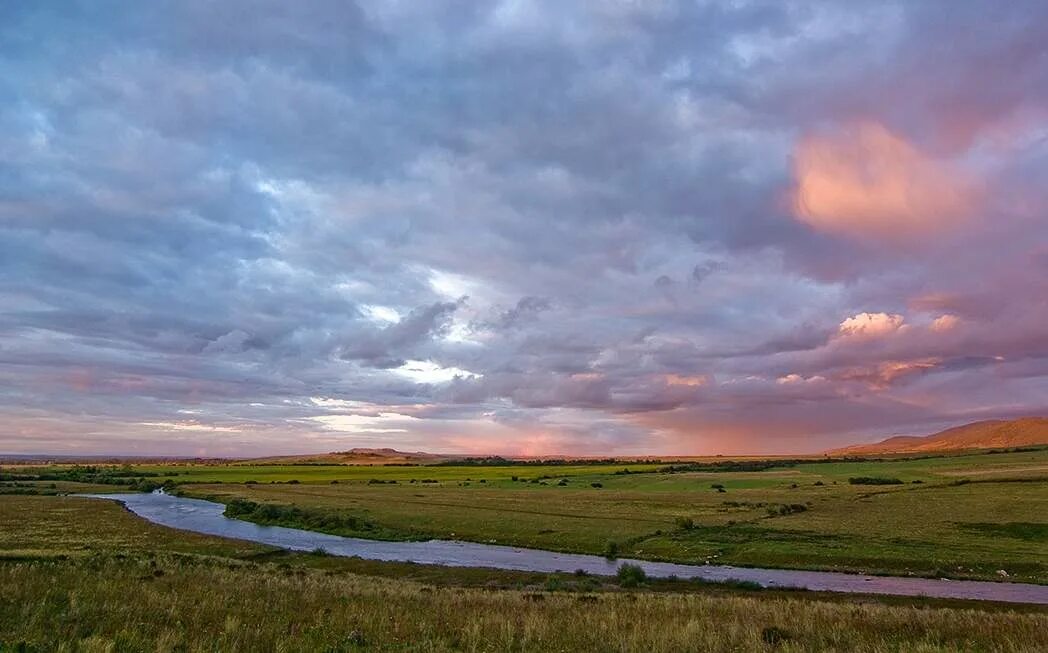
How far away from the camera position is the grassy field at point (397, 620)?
14.0 m

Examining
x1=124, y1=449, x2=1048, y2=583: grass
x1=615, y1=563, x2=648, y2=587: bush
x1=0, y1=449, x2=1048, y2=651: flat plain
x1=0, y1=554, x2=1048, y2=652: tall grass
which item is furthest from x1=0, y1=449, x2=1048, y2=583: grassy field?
x1=0, y1=554, x2=1048, y2=652: tall grass

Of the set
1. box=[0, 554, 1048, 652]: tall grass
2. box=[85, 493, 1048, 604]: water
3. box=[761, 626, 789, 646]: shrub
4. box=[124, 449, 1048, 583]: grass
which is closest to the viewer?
box=[0, 554, 1048, 652]: tall grass

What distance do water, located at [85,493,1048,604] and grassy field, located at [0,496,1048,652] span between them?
6.27 metres

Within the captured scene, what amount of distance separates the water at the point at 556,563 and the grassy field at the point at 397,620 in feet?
20.6

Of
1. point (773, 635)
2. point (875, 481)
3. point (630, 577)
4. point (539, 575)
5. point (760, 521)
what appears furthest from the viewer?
point (875, 481)

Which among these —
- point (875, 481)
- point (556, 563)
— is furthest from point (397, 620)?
point (875, 481)

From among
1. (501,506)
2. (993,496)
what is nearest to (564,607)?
(501,506)

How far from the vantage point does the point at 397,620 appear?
17.7 m

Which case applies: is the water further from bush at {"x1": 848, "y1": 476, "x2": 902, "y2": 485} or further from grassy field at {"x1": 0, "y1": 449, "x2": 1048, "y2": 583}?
bush at {"x1": 848, "y1": 476, "x2": 902, "y2": 485}

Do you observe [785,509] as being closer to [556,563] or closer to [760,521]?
[760,521]

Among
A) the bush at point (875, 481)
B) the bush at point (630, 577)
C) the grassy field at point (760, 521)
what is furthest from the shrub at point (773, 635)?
the bush at point (875, 481)

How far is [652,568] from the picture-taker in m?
46.3

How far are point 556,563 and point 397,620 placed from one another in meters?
32.3

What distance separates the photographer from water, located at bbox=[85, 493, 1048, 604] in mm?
37719
